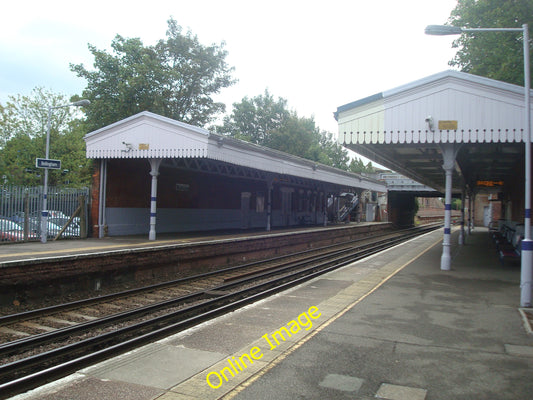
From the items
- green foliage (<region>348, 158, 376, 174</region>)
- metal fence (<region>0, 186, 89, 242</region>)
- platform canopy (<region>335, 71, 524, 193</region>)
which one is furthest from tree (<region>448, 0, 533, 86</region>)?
green foliage (<region>348, 158, 376, 174</region>)

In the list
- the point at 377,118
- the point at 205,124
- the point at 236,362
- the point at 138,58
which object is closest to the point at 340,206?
the point at 205,124

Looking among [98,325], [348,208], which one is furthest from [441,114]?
[348,208]

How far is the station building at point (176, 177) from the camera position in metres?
16.1

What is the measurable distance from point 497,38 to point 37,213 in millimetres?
19974

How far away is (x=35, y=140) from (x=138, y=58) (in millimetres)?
9167

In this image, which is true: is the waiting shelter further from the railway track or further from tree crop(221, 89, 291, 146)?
tree crop(221, 89, 291, 146)

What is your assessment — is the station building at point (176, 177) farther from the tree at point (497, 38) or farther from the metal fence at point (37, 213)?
the tree at point (497, 38)

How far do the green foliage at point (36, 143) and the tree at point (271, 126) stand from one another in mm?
23050

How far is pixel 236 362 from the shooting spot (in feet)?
16.0

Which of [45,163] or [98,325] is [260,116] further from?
[98,325]

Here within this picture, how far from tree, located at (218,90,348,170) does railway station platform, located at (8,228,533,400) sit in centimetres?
4422

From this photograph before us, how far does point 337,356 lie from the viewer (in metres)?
5.09

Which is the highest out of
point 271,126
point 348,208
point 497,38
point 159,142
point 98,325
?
point 271,126

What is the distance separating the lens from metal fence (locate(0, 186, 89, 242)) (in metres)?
14.5
